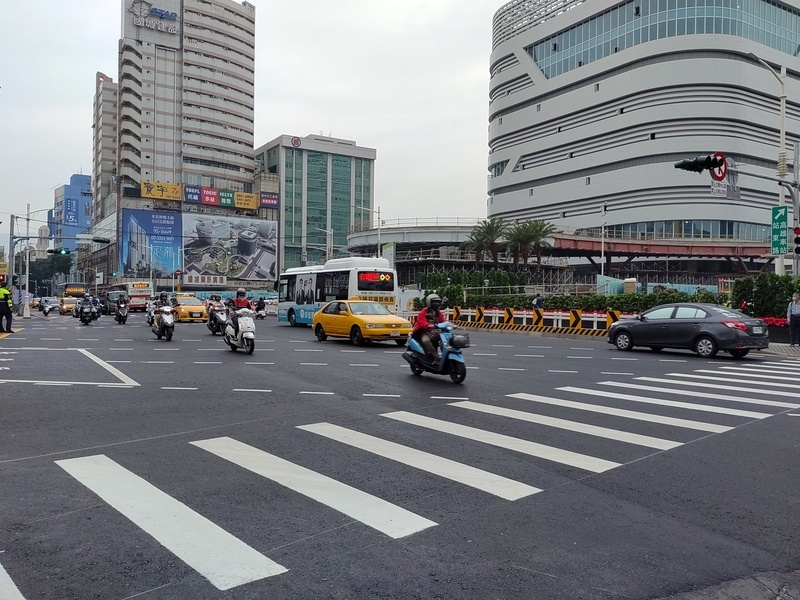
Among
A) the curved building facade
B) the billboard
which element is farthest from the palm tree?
the billboard

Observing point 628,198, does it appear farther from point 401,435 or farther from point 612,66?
point 401,435

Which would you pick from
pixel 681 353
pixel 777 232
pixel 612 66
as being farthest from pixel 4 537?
pixel 612 66

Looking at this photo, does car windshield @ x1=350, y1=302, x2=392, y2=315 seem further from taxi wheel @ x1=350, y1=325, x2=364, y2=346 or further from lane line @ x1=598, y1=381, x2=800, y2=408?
lane line @ x1=598, y1=381, x2=800, y2=408

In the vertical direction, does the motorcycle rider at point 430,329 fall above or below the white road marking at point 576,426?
above

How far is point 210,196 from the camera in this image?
336 feet

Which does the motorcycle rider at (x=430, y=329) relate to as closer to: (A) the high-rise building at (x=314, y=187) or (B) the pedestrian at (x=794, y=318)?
(B) the pedestrian at (x=794, y=318)

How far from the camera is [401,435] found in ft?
A: 24.4

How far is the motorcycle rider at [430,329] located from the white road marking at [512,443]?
11.7ft

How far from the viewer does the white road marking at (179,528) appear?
12.5 feet

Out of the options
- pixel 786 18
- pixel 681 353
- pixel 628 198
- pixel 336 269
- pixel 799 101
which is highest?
pixel 786 18

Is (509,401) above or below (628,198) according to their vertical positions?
below

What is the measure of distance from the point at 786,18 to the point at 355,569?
325 feet

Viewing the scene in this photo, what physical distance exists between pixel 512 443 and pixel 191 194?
101 m

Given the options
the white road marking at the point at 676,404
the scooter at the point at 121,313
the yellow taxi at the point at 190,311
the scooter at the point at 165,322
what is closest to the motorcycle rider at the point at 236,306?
the scooter at the point at 165,322
